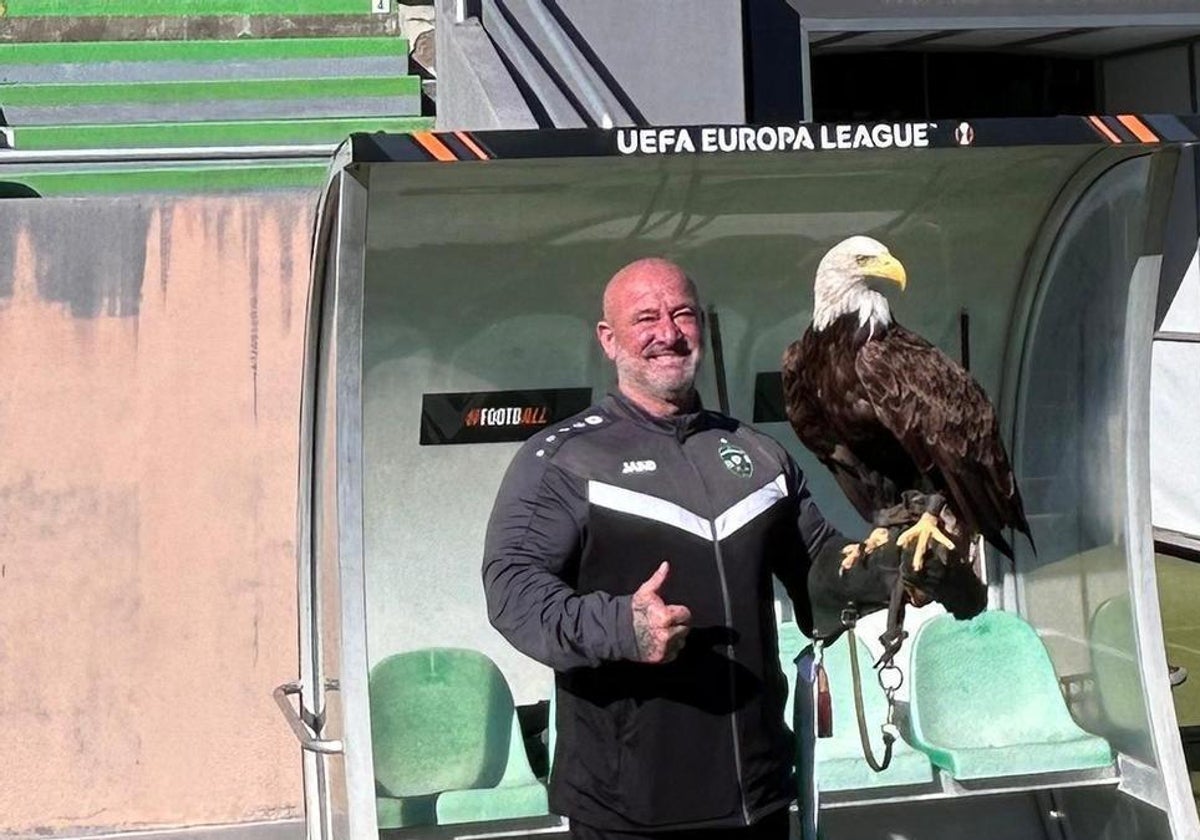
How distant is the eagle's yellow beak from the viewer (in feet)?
11.5

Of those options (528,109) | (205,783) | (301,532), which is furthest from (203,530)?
(528,109)

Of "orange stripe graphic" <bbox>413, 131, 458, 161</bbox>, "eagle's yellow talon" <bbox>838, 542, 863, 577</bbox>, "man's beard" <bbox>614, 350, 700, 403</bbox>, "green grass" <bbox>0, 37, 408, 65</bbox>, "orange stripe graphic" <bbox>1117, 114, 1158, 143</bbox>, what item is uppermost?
"green grass" <bbox>0, 37, 408, 65</bbox>

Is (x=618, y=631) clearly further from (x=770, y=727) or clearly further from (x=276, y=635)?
(x=276, y=635)

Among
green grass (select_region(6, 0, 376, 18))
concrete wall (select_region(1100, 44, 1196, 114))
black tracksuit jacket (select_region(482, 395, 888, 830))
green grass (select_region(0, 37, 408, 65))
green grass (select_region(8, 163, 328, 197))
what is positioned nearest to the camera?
black tracksuit jacket (select_region(482, 395, 888, 830))

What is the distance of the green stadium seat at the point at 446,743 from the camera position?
12.9ft

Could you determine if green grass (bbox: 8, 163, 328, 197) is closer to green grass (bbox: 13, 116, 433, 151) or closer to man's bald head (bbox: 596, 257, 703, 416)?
green grass (bbox: 13, 116, 433, 151)

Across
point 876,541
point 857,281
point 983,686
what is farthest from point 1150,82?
point 876,541

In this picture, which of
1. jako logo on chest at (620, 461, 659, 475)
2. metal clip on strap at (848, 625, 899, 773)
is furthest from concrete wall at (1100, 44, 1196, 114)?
jako logo on chest at (620, 461, 659, 475)

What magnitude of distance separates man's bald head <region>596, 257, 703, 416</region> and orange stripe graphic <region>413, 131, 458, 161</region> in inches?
15.0

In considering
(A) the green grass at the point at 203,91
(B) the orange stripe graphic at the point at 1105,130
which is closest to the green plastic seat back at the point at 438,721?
(B) the orange stripe graphic at the point at 1105,130

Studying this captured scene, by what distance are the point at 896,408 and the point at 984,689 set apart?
123 cm

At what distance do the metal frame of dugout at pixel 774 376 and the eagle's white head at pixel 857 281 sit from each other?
0.25m

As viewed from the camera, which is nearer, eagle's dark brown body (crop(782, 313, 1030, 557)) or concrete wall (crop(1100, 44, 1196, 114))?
eagle's dark brown body (crop(782, 313, 1030, 557))

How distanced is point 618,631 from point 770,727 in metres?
0.45
